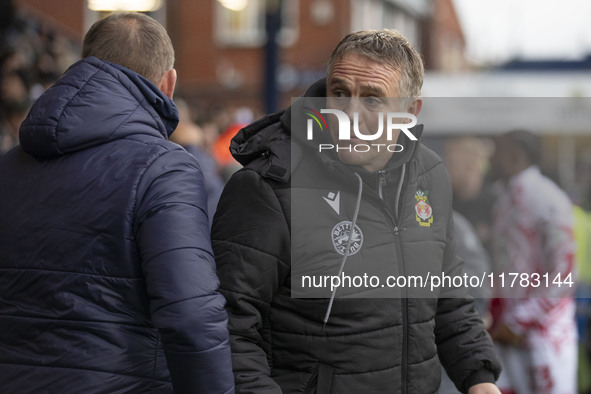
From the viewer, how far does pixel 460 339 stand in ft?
8.94

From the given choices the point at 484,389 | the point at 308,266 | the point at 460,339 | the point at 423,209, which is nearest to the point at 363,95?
the point at 423,209

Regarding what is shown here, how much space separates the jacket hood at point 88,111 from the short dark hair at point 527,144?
339 centimetres

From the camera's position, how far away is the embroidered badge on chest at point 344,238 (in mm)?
2383

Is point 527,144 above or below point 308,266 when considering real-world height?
above

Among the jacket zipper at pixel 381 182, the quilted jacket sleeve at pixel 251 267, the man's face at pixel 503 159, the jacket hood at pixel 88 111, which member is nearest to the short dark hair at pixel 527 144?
the man's face at pixel 503 159

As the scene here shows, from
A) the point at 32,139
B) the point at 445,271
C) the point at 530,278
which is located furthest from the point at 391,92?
the point at 530,278

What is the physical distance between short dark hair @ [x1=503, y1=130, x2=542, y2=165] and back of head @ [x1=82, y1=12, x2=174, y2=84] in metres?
3.32

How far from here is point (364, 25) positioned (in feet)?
77.5

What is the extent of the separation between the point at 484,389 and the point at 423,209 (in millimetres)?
615

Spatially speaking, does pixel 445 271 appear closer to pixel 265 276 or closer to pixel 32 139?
pixel 265 276

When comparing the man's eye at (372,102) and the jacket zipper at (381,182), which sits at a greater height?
the man's eye at (372,102)

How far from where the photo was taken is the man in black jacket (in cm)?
230

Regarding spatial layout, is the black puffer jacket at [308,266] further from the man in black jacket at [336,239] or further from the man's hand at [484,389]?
the man's hand at [484,389]

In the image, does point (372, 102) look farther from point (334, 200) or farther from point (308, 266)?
point (308, 266)
